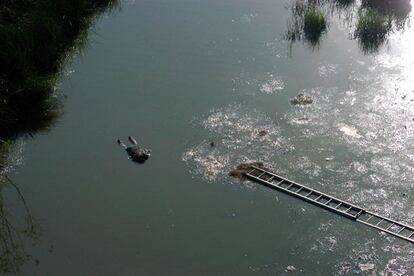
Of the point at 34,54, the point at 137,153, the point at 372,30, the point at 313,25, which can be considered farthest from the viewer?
the point at 313,25

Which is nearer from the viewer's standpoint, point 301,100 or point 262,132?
point 262,132

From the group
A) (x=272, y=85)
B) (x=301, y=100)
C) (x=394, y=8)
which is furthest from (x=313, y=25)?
(x=301, y=100)

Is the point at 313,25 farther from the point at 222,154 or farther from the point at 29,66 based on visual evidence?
the point at 29,66

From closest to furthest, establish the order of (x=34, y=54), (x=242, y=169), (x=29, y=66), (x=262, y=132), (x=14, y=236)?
(x=14, y=236) < (x=242, y=169) < (x=262, y=132) < (x=29, y=66) < (x=34, y=54)

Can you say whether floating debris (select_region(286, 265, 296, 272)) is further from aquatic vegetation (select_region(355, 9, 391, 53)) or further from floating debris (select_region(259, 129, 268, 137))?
aquatic vegetation (select_region(355, 9, 391, 53))

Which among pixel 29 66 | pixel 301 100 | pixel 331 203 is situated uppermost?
pixel 29 66

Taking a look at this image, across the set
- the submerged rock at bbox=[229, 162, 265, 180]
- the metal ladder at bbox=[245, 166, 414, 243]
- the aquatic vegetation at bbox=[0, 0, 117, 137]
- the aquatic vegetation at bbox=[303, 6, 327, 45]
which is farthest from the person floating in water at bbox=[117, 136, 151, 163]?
the aquatic vegetation at bbox=[303, 6, 327, 45]
